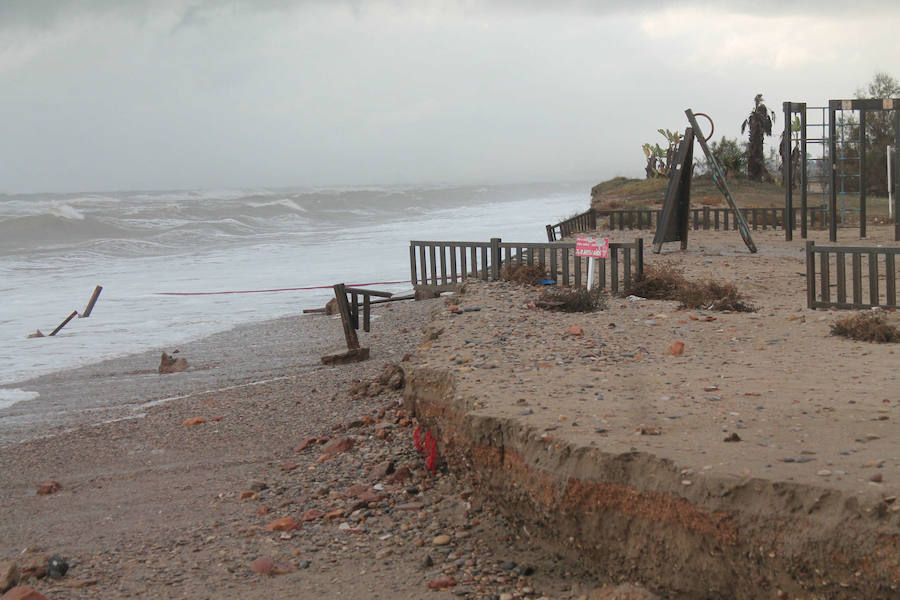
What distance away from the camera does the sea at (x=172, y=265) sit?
50.5 feet

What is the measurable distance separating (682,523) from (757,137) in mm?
51297

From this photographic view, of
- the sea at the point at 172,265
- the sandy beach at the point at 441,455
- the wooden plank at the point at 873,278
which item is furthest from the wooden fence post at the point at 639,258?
the sea at the point at 172,265

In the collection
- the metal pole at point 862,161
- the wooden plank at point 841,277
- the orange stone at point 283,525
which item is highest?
the metal pole at point 862,161

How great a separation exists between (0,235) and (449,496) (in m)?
44.4

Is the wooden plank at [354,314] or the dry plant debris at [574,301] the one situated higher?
the dry plant debris at [574,301]

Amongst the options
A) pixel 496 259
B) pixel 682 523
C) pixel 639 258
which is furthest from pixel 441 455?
pixel 496 259

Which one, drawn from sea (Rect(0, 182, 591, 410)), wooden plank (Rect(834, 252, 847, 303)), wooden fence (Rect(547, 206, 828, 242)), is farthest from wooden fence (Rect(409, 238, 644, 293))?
wooden fence (Rect(547, 206, 828, 242))

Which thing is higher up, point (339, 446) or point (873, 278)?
point (873, 278)

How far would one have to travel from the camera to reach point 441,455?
6.18 m

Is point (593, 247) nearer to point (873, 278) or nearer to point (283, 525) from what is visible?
point (873, 278)

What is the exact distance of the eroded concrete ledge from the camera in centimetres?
357

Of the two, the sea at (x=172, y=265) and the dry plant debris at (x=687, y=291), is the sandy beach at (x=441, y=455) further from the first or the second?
the sea at (x=172, y=265)

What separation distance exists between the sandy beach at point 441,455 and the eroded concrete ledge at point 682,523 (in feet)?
0.08

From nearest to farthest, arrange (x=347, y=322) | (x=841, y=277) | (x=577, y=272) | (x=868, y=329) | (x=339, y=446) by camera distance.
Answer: (x=339, y=446)
(x=868, y=329)
(x=841, y=277)
(x=347, y=322)
(x=577, y=272)
